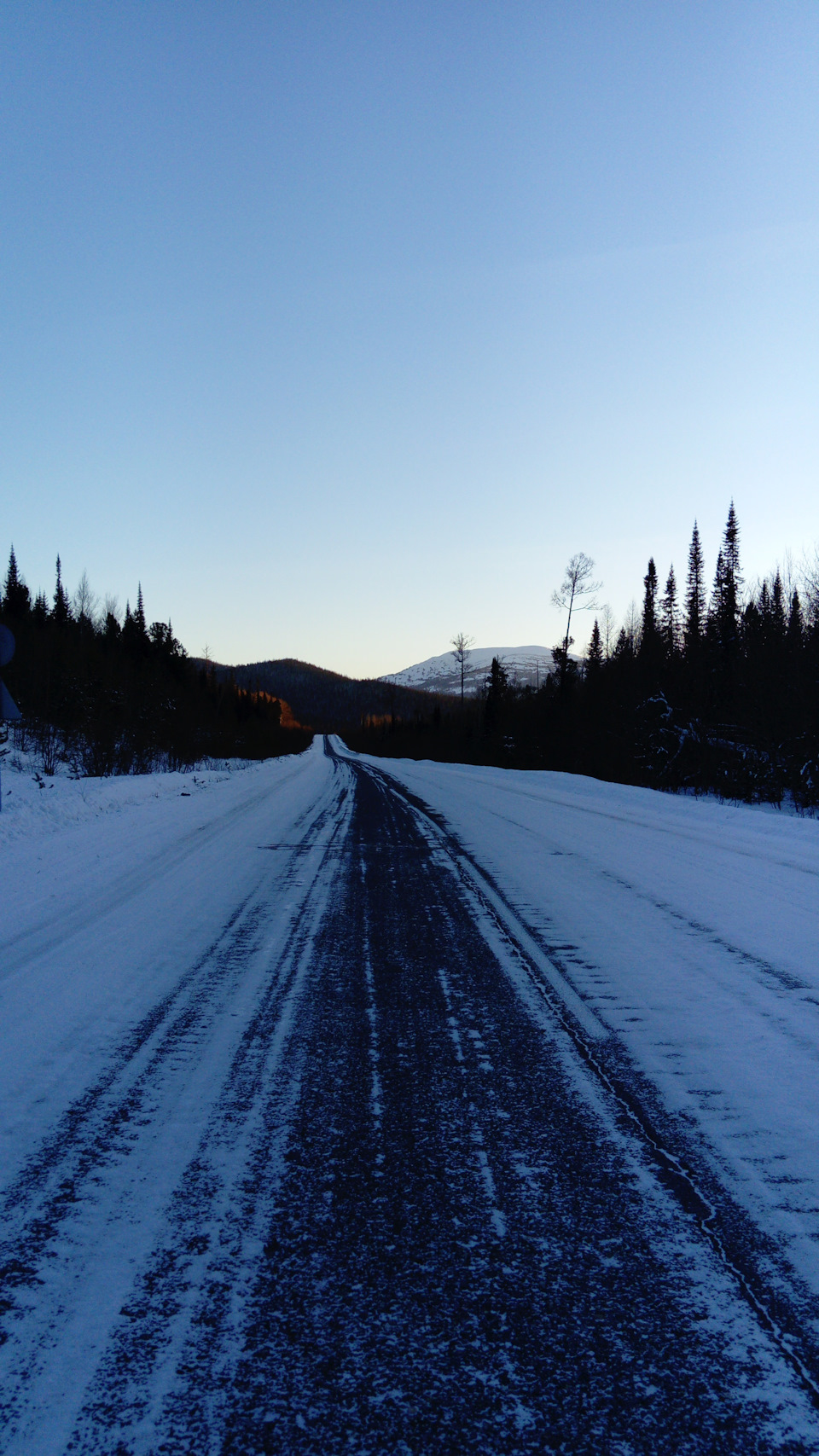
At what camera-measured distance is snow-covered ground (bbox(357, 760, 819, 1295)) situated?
2576mm

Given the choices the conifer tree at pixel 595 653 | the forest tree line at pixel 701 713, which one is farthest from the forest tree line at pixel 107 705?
the conifer tree at pixel 595 653

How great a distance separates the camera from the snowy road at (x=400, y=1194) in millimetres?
1578

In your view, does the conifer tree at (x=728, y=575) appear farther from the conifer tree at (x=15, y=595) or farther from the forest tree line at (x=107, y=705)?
the conifer tree at (x=15, y=595)

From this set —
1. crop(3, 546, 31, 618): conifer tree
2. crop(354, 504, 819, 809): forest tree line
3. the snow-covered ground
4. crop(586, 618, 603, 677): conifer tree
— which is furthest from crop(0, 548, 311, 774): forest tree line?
crop(586, 618, 603, 677): conifer tree

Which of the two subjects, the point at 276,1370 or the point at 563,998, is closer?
the point at 276,1370

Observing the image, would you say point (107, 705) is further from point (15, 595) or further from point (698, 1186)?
point (15, 595)

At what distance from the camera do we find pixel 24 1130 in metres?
2.69

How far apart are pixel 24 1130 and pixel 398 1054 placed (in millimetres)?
1526

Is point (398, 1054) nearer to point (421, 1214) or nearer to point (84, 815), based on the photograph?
point (421, 1214)

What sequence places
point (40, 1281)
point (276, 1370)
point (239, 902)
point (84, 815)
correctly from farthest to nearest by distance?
point (84, 815), point (239, 902), point (40, 1281), point (276, 1370)

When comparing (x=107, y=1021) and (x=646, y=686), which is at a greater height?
(x=646, y=686)

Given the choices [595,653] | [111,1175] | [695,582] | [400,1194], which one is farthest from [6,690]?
[695,582]

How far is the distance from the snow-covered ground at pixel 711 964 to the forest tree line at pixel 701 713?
13.6 metres

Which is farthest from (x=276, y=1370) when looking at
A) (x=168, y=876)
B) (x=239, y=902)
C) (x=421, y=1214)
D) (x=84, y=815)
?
(x=84, y=815)
